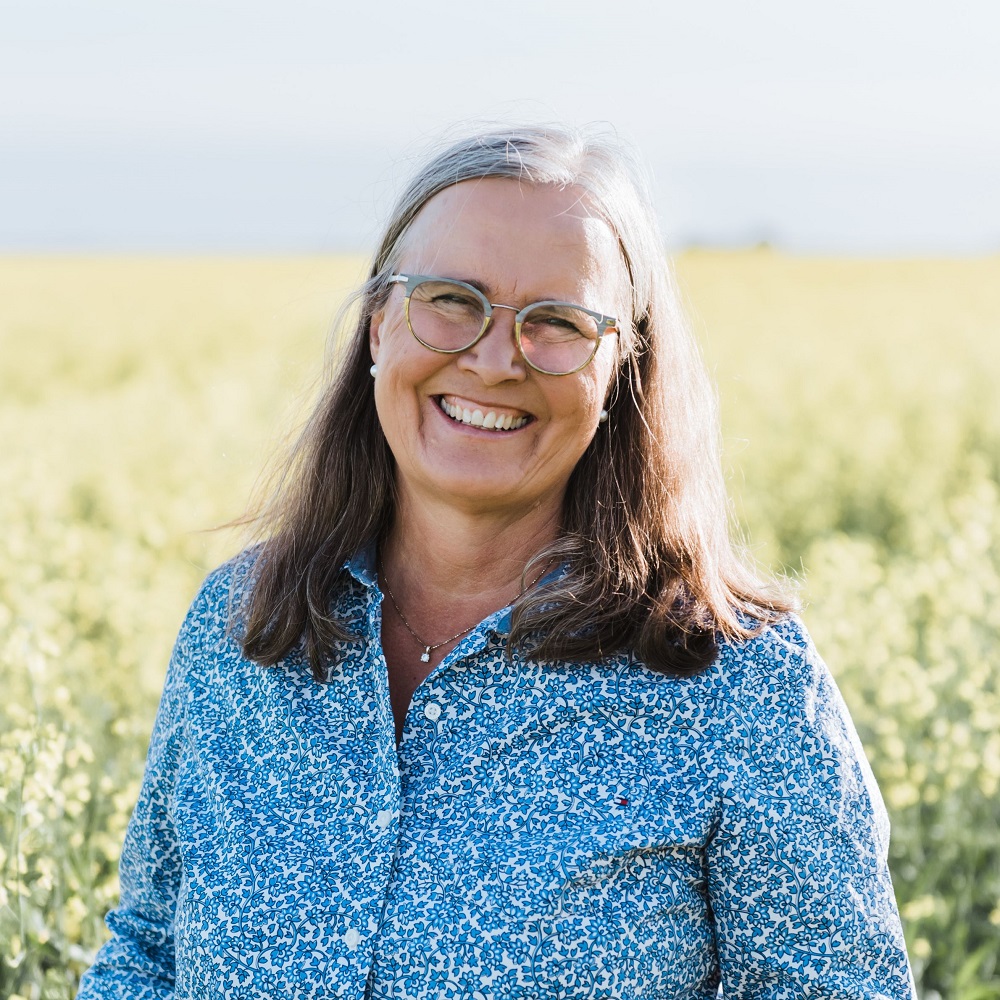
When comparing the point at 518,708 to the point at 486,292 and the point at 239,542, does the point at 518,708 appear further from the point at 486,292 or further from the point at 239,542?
the point at 239,542

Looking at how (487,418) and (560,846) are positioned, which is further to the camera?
(487,418)

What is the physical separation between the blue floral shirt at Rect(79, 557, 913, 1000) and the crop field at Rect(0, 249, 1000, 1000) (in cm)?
62

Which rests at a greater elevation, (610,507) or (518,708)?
(610,507)

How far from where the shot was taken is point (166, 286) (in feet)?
74.7

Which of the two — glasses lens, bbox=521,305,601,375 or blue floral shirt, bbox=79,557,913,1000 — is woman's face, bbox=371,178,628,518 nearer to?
glasses lens, bbox=521,305,601,375

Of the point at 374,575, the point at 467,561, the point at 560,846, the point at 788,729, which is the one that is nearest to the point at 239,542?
the point at 374,575

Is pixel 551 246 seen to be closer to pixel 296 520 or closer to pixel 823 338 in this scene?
pixel 296 520

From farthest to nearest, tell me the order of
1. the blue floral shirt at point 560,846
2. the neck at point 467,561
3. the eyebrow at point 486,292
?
1. the neck at point 467,561
2. the eyebrow at point 486,292
3. the blue floral shirt at point 560,846

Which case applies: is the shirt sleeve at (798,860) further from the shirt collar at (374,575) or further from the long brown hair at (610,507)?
the shirt collar at (374,575)

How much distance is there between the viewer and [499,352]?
1.62 metres

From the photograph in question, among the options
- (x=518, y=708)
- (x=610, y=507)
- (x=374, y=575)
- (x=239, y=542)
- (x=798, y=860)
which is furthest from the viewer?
(x=239, y=542)

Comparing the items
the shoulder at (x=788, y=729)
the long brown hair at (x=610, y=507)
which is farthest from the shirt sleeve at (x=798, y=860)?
the long brown hair at (x=610, y=507)

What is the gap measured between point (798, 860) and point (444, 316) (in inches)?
32.7

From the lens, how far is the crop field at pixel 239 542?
8.19 feet
